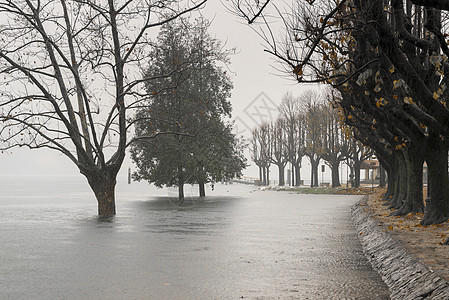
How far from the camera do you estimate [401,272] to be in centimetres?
919

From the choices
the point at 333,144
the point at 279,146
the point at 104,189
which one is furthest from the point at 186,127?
the point at 279,146

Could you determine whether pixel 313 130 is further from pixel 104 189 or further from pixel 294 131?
pixel 104 189

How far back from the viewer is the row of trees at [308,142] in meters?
63.1

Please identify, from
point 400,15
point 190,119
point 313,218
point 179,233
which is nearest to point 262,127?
point 190,119

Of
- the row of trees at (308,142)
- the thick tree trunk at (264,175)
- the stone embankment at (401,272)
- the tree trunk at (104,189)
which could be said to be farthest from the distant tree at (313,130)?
the stone embankment at (401,272)

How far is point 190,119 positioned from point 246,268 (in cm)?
3102

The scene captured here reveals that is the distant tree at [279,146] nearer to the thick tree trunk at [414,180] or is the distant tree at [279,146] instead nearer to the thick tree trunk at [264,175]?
the thick tree trunk at [264,175]

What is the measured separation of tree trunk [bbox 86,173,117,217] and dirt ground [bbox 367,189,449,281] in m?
12.7

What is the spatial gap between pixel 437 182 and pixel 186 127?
25202 mm

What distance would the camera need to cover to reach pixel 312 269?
36.2ft

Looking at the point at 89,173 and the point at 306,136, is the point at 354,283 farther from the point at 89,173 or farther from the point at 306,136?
the point at 306,136

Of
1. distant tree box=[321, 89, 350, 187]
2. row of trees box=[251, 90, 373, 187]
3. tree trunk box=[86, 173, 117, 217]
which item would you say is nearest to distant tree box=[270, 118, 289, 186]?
row of trees box=[251, 90, 373, 187]

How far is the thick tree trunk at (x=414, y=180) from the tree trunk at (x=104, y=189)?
12.5 meters

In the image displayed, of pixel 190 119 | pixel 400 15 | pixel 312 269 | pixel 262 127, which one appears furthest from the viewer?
pixel 262 127
